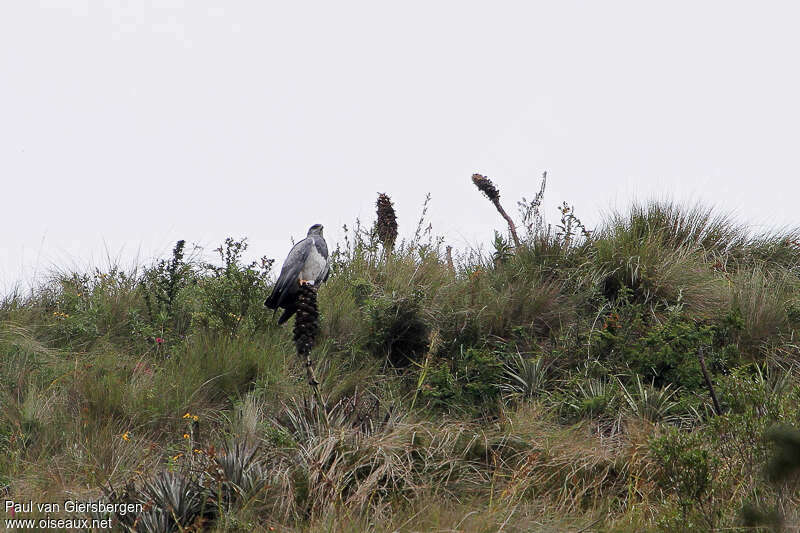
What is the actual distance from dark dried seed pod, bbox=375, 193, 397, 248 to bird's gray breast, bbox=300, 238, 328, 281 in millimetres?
2794

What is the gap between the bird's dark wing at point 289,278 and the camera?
5941 mm

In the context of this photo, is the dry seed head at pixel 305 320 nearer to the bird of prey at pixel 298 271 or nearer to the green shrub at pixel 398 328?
the bird of prey at pixel 298 271

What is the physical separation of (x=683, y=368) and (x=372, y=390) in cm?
273

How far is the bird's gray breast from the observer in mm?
6197

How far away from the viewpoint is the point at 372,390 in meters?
6.14

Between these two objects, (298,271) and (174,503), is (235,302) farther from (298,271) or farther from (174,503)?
(174,503)

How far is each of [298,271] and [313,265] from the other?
278 millimetres

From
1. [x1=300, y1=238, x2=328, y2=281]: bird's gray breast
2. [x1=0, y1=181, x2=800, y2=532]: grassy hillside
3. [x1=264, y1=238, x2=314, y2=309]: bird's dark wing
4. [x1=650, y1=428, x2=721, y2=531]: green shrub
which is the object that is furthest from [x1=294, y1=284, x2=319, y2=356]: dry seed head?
[x1=650, y1=428, x2=721, y2=531]: green shrub

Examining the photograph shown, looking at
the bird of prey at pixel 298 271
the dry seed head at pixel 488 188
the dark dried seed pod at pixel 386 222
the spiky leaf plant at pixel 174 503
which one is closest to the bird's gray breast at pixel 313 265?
the bird of prey at pixel 298 271

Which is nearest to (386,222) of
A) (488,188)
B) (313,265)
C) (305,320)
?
(488,188)

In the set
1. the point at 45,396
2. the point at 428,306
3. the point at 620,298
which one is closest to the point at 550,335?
the point at 620,298

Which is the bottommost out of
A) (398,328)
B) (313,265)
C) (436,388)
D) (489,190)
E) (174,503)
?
(174,503)

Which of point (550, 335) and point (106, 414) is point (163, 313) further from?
point (550, 335)

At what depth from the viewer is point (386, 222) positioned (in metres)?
9.38
